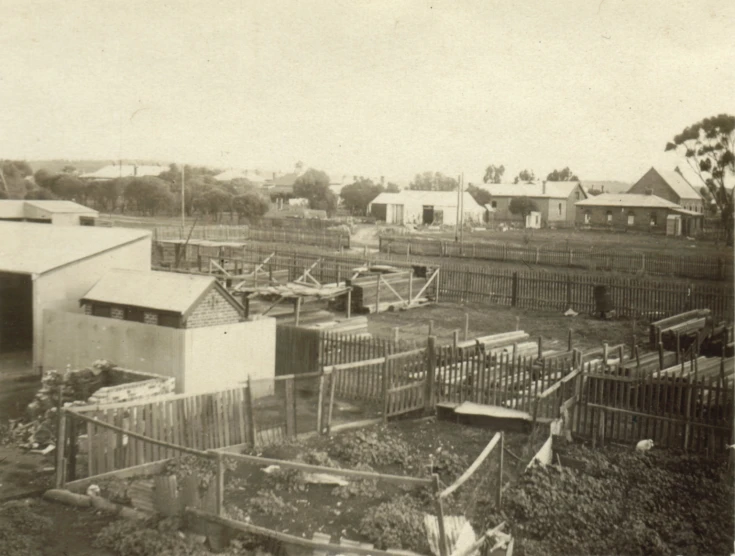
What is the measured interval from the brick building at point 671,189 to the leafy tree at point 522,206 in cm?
1134

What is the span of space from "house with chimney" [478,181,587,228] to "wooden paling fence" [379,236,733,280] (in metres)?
33.0

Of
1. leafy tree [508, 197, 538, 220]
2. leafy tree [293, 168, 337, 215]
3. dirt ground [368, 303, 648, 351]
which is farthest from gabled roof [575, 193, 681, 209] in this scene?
dirt ground [368, 303, 648, 351]

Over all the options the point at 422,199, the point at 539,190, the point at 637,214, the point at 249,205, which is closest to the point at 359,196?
the point at 422,199

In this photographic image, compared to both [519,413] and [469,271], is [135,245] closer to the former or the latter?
[519,413]

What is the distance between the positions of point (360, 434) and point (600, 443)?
3702 mm

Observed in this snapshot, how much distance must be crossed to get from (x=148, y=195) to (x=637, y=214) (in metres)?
41.6

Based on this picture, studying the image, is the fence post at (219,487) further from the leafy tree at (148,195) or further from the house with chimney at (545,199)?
the house with chimney at (545,199)

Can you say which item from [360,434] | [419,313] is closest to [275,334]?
[360,434]

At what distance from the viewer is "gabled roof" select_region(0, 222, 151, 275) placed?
15.9 meters

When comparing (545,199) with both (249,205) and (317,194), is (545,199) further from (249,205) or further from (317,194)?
(249,205)

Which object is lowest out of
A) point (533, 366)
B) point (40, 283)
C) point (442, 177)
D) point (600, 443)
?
point (600, 443)

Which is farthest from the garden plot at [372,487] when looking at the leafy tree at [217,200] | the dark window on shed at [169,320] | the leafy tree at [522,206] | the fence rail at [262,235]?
the leafy tree at [522,206]

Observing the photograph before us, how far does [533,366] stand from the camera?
1236 centimetres

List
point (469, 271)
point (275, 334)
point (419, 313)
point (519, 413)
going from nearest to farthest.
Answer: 1. point (519, 413)
2. point (275, 334)
3. point (419, 313)
4. point (469, 271)
